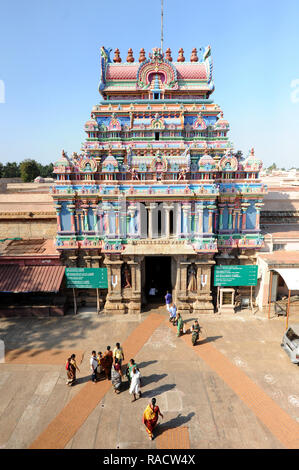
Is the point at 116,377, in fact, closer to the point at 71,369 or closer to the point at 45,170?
the point at 71,369

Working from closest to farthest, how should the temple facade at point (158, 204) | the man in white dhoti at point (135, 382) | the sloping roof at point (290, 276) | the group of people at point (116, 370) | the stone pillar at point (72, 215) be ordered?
the man in white dhoti at point (135, 382) < the group of people at point (116, 370) < the sloping roof at point (290, 276) < the temple facade at point (158, 204) < the stone pillar at point (72, 215)

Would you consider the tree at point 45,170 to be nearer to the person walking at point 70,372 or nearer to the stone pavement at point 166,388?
the stone pavement at point 166,388

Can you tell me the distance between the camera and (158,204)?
20422 millimetres

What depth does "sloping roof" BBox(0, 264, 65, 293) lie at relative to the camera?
19.4 meters

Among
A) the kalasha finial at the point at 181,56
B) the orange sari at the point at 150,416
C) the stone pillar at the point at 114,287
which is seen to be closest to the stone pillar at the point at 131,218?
the stone pillar at the point at 114,287

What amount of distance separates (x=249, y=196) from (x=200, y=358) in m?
12.3

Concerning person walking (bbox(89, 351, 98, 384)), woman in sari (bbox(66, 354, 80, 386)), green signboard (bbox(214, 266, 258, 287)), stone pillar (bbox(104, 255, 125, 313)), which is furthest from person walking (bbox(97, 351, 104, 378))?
green signboard (bbox(214, 266, 258, 287))

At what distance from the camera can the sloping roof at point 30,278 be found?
63.7ft

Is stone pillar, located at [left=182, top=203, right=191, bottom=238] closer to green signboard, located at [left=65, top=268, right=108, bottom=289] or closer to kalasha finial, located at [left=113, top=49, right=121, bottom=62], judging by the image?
green signboard, located at [left=65, top=268, right=108, bottom=289]

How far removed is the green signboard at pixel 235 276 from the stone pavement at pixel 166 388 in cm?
283

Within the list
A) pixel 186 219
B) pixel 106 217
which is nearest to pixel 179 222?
pixel 186 219

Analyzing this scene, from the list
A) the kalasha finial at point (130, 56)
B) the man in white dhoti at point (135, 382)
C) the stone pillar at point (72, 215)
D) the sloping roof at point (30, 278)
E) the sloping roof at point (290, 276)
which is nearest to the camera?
the man in white dhoti at point (135, 382)
